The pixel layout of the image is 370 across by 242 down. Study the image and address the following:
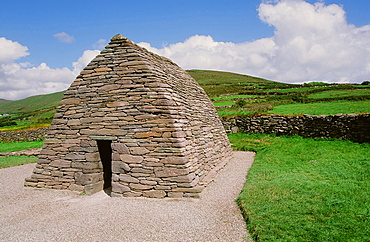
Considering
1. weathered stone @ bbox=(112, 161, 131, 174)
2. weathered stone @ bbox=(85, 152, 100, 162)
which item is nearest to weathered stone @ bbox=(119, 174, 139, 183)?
weathered stone @ bbox=(112, 161, 131, 174)

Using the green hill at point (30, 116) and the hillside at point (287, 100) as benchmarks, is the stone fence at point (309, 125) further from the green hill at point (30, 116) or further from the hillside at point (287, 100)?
the green hill at point (30, 116)

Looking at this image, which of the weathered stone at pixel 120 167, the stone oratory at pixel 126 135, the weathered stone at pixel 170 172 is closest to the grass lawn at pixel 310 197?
the weathered stone at pixel 170 172

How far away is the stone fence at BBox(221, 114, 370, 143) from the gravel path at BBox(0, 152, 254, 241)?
1036cm

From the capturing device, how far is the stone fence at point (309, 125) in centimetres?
1606

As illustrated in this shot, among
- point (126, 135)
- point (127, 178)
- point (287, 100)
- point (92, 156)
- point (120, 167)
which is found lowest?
point (127, 178)

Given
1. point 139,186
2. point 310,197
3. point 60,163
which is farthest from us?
point 60,163

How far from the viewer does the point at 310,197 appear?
7.03 metres

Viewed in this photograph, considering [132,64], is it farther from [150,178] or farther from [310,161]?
[310,161]

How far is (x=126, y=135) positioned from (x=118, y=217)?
2.81 meters

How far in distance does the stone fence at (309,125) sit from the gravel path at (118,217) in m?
10.4

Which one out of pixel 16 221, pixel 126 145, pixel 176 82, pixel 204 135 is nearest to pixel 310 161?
pixel 204 135

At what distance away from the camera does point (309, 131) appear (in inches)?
731

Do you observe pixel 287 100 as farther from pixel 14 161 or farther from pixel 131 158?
pixel 14 161

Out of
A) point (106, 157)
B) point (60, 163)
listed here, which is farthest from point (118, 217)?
point (60, 163)
